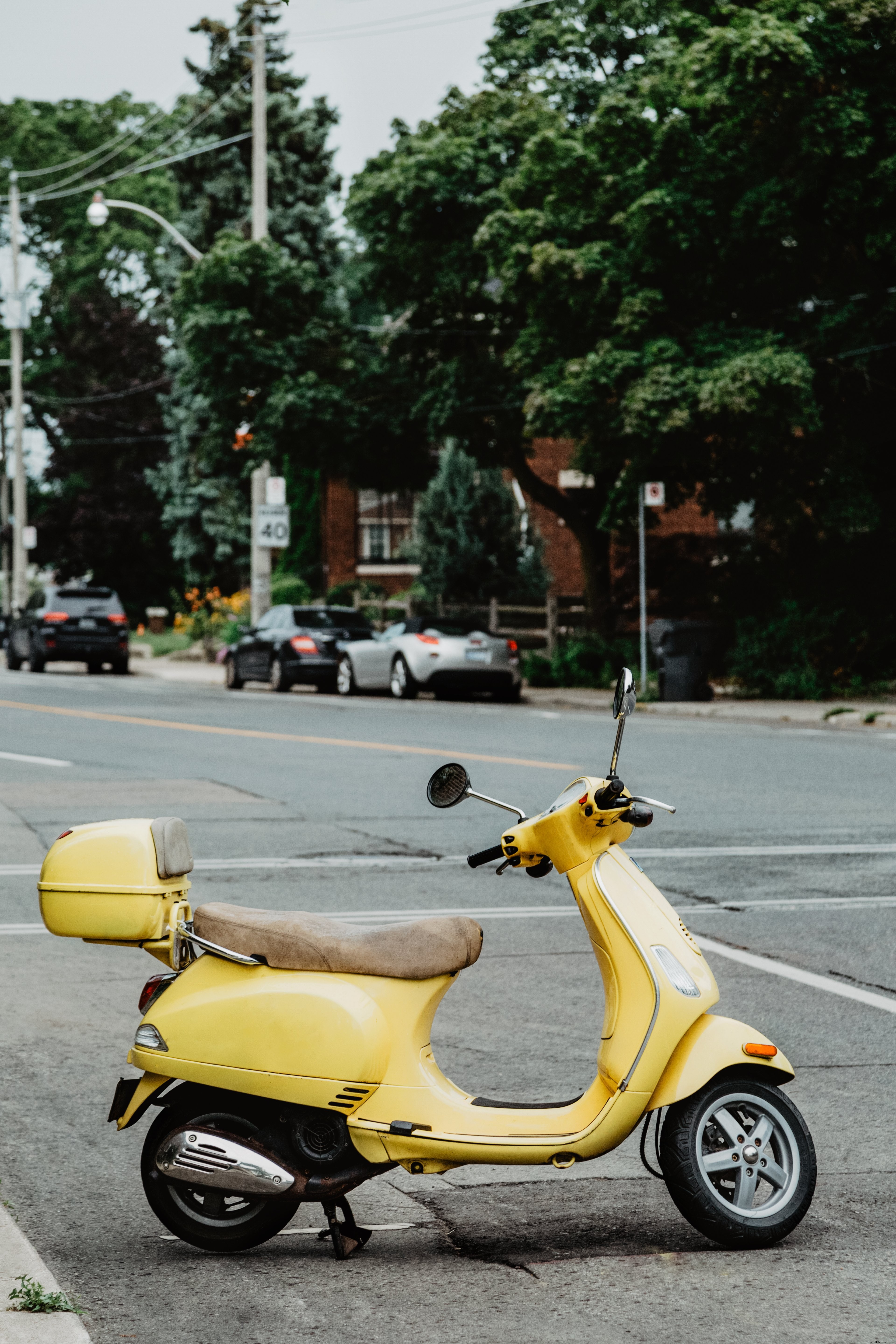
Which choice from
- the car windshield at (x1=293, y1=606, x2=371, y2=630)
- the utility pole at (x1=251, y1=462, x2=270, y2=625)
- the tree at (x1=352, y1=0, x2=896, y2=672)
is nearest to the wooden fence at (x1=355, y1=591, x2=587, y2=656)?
the car windshield at (x1=293, y1=606, x2=371, y2=630)

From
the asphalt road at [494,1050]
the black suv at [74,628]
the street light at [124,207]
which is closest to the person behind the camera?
the asphalt road at [494,1050]

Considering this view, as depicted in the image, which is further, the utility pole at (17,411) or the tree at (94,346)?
the tree at (94,346)

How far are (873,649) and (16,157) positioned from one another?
163ft

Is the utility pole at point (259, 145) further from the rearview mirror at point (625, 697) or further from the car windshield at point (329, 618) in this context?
the rearview mirror at point (625, 697)

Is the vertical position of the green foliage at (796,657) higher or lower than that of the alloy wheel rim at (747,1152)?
higher

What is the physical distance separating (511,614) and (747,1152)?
29.8m

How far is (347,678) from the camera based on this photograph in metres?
28.2

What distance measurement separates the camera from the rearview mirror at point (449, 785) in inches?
173

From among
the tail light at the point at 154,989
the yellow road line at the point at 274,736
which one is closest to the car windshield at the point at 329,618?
the yellow road line at the point at 274,736

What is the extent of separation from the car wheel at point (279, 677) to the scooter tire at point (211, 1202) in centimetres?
2507

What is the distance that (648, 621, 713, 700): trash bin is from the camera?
25141 millimetres

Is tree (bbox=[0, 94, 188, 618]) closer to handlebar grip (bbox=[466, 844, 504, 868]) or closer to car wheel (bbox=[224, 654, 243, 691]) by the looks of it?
car wheel (bbox=[224, 654, 243, 691])

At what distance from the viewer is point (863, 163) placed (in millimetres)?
23500

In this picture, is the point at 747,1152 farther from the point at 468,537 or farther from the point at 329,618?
the point at 468,537
